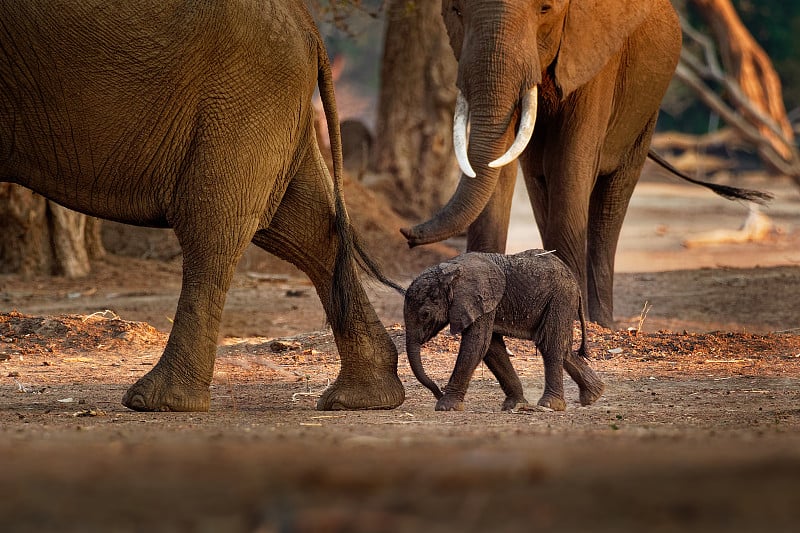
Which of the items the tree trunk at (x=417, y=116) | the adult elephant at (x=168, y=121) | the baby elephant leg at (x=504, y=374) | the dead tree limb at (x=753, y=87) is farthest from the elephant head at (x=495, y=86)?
the dead tree limb at (x=753, y=87)

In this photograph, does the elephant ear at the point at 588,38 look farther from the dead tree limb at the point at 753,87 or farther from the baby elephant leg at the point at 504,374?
the dead tree limb at the point at 753,87

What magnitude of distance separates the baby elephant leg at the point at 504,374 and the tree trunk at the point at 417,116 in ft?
35.9

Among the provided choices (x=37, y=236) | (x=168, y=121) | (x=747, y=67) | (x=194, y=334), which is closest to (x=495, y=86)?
(x=168, y=121)

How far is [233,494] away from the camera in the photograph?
329 centimetres

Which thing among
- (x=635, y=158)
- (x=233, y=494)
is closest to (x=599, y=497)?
(x=233, y=494)

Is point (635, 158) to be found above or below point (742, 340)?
above

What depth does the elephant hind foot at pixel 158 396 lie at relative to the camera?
21.7ft

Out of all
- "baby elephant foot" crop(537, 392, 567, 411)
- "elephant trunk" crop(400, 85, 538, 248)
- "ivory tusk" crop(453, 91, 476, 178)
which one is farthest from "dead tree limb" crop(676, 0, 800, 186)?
"baby elephant foot" crop(537, 392, 567, 411)

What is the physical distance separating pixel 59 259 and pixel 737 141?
2344cm

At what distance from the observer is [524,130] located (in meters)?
9.07

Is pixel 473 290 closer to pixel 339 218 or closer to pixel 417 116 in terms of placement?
pixel 339 218

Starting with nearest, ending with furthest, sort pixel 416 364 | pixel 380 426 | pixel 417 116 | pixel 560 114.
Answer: pixel 380 426 < pixel 416 364 < pixel 560 114 < pixel 417 116

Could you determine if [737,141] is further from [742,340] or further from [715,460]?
[715,460]

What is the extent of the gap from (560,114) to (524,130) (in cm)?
94
